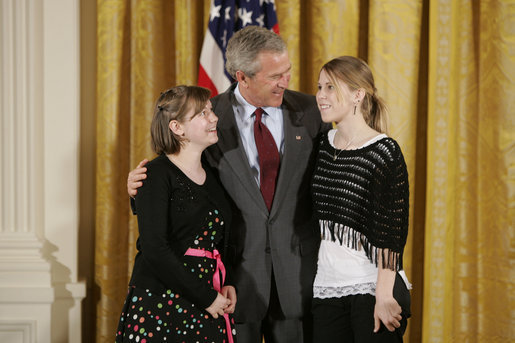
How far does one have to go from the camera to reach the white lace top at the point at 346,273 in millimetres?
1968

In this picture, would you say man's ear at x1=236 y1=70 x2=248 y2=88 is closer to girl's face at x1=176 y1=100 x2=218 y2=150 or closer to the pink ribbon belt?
girl's face at x1=176 y1=100 x2=218 y2=150

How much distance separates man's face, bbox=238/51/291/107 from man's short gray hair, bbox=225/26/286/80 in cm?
2

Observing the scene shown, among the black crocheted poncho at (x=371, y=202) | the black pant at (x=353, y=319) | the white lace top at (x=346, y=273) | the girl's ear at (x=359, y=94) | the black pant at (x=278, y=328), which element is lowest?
the black pant at (x=278, y=328)

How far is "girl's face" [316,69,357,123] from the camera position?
2066mm

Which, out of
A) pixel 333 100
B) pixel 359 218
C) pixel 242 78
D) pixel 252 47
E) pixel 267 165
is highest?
pixel 252 47

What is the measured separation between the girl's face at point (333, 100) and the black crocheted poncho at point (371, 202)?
0.46 ft

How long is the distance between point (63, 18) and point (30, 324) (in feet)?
5.61

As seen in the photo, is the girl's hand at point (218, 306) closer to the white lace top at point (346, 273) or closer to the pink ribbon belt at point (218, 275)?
the pink ribbon belt at point (218, 275)

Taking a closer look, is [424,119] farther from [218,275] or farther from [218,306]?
[218,306]

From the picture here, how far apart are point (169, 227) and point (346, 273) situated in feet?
2.09

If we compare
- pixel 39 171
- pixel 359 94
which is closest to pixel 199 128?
pixel 359 94

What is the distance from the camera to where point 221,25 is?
10.7ft

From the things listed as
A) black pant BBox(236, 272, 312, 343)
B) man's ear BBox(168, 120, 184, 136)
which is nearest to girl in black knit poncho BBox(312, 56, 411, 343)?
black pant BBox(236, 272, 312, 343)

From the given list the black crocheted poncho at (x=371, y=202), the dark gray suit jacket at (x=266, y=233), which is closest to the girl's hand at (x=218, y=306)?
the dark gray suit jacket at (x=266, y=233)
